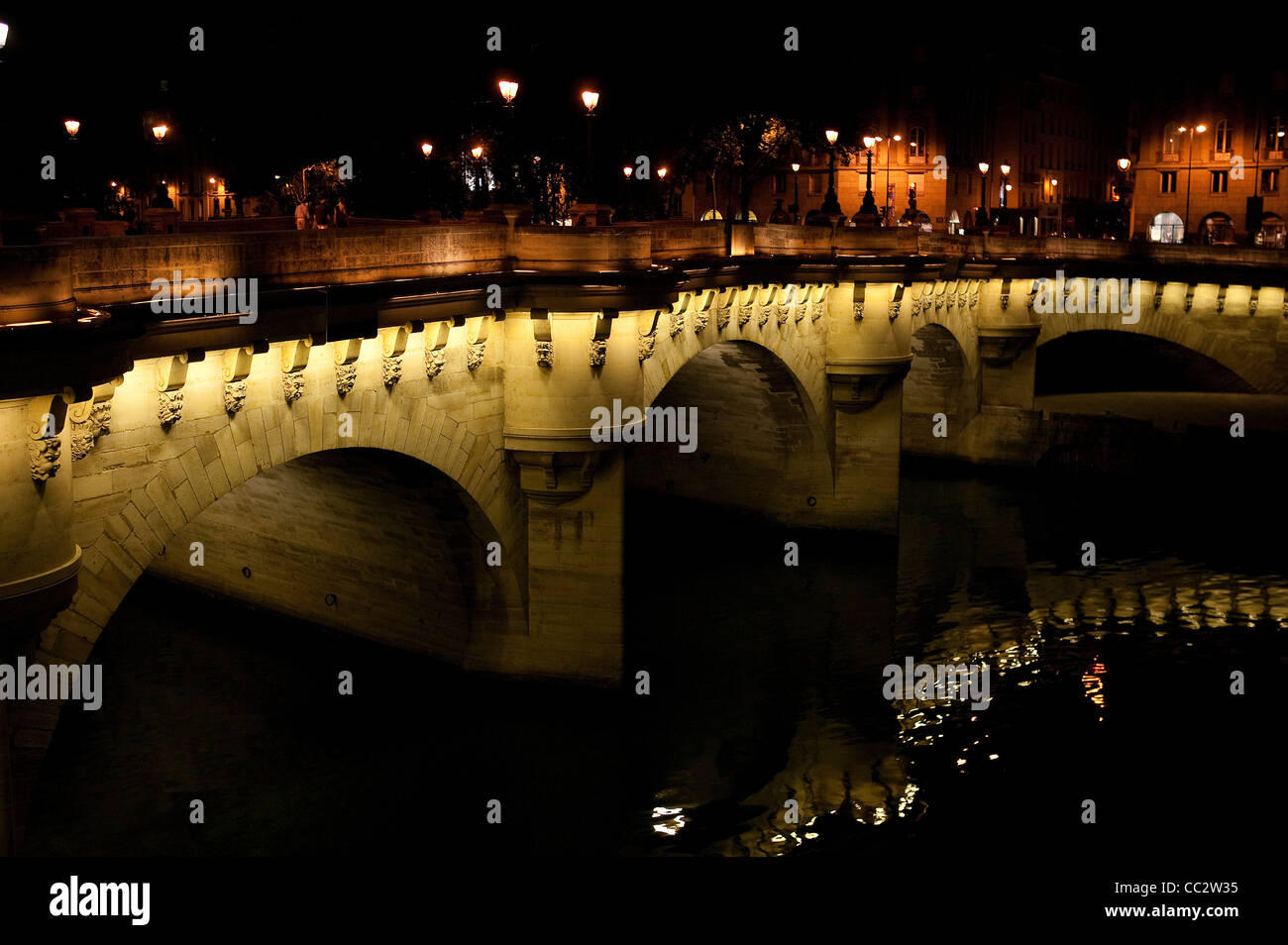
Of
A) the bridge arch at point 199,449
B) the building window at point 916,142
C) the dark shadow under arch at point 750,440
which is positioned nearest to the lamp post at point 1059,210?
the building window at point 916,142

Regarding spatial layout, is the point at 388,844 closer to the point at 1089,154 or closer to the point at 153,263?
the point at 153,263

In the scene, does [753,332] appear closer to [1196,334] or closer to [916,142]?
[1196,334]

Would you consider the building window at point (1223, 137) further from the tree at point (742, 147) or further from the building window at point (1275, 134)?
the tree at point (742, 147)

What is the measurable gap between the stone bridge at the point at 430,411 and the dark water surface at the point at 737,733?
4.66ft

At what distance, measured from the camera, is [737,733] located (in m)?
22.0

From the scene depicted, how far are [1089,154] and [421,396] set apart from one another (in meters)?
91.5

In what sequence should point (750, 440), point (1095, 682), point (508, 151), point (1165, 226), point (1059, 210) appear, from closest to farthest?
point (1095, 682)
point (508, 151)
point (750, 440)
point (1165, 226)
point (1059, 210)

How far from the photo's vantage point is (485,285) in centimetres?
1977

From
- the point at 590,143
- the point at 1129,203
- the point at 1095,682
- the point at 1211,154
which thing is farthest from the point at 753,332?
the point at 1129,203

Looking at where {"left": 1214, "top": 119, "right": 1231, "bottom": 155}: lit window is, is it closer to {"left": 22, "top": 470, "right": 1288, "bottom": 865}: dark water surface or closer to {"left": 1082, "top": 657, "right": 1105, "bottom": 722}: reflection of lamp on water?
{"left": 22, "top": 470, "right": 1288, "bottom": 865}: dark water surface

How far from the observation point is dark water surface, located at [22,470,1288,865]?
18578 millimetres

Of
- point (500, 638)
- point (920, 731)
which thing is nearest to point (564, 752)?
point (500, 638)

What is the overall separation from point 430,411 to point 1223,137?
6785cm

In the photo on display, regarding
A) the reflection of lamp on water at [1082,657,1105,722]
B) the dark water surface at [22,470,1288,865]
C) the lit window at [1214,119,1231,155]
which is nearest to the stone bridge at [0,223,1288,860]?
the dark water surface at [22,470,1288,865]
